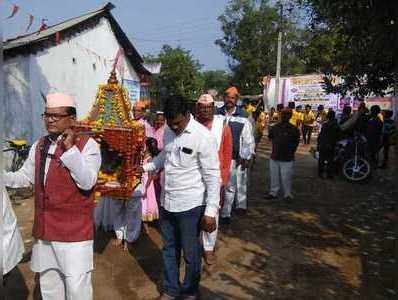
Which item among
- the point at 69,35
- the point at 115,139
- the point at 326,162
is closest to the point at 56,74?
the point at 69,35

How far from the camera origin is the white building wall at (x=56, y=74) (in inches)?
412

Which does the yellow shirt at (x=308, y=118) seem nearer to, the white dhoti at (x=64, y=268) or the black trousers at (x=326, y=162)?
the black trousers at (x=326, y=162)

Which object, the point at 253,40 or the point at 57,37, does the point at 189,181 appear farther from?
the point at 253,40

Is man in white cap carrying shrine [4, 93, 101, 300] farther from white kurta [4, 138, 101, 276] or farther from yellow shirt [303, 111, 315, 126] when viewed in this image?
yellow shirt [303, 111, 315, 126]

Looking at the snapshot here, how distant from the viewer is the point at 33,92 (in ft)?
35.7

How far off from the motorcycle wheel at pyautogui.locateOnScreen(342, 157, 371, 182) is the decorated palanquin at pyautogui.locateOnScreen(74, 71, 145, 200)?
22.0 feet

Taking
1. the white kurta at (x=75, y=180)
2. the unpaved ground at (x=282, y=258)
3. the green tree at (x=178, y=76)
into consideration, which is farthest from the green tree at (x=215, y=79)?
the white kurta at (x=75, y=180)

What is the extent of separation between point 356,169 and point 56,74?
303 inches

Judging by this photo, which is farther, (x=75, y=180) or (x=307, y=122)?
(x=307, y=122)

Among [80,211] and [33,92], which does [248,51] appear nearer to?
[33,92]

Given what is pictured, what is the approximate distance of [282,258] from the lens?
18.9 feet

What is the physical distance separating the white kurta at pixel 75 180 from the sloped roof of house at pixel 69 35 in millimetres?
7616

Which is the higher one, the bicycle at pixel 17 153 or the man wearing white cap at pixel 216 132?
the man wearing white cap at pixel 216 132

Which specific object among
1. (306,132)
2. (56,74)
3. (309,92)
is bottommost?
(306,132)
